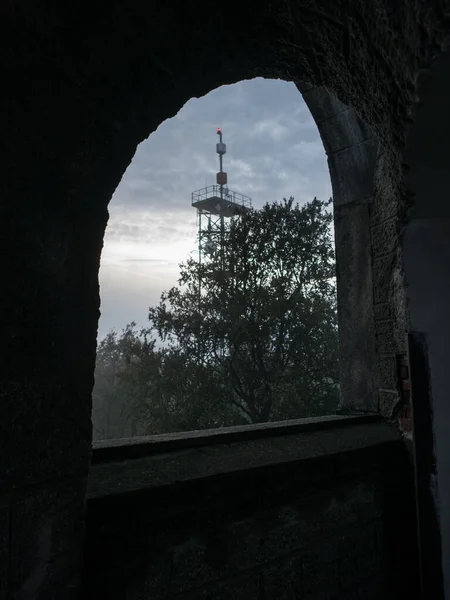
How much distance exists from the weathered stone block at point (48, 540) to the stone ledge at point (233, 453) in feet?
0.33

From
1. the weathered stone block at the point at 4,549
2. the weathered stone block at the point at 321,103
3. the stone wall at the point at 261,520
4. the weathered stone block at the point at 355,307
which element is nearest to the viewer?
the weathered stone block at the point at 4,549

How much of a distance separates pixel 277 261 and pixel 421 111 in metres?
10.6

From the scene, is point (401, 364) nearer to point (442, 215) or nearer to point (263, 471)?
point (442, 215)

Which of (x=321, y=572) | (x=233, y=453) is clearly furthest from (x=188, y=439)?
(x=321, y=572)

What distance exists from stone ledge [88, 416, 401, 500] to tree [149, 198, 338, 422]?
8.36 meters

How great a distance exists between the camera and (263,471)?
1.67 meters

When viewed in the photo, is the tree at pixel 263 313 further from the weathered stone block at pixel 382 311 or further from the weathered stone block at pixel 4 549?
the weathered stone block at pixel 4 549

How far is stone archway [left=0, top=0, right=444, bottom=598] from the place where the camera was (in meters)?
1.13

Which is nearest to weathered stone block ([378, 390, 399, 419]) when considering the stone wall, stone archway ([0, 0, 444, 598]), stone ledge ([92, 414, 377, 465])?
the stone wall

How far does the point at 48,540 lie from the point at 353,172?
276 cm

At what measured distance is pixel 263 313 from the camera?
11.1 meters

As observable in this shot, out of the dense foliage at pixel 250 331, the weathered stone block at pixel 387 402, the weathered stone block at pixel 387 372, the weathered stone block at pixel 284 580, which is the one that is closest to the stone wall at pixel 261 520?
the weathered stone block at pixel 284 580

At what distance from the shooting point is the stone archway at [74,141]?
1133 millimetres

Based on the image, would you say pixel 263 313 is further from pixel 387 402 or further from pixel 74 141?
pixel 74 141
